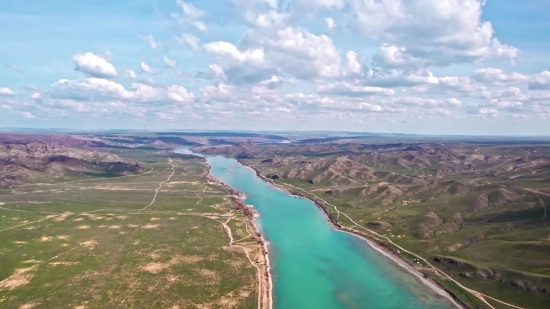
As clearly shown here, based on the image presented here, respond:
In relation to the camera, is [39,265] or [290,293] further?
[39,265]

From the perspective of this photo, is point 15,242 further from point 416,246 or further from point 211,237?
point 416,246

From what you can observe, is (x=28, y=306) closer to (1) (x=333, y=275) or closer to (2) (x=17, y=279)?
(2) (x=17, y=279)

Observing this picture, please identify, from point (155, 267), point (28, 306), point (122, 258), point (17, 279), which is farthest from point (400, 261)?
point (17, 279)

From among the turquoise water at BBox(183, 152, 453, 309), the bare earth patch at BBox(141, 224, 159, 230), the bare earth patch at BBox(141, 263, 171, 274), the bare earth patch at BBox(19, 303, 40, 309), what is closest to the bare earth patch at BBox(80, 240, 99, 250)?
the bare earth patch at BBox(141, 224, 159, 230)

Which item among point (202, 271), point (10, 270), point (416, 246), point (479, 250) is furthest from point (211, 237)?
point (479, 250)

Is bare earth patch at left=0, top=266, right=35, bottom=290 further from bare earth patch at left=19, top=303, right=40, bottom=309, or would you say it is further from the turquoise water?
the turquoise water
